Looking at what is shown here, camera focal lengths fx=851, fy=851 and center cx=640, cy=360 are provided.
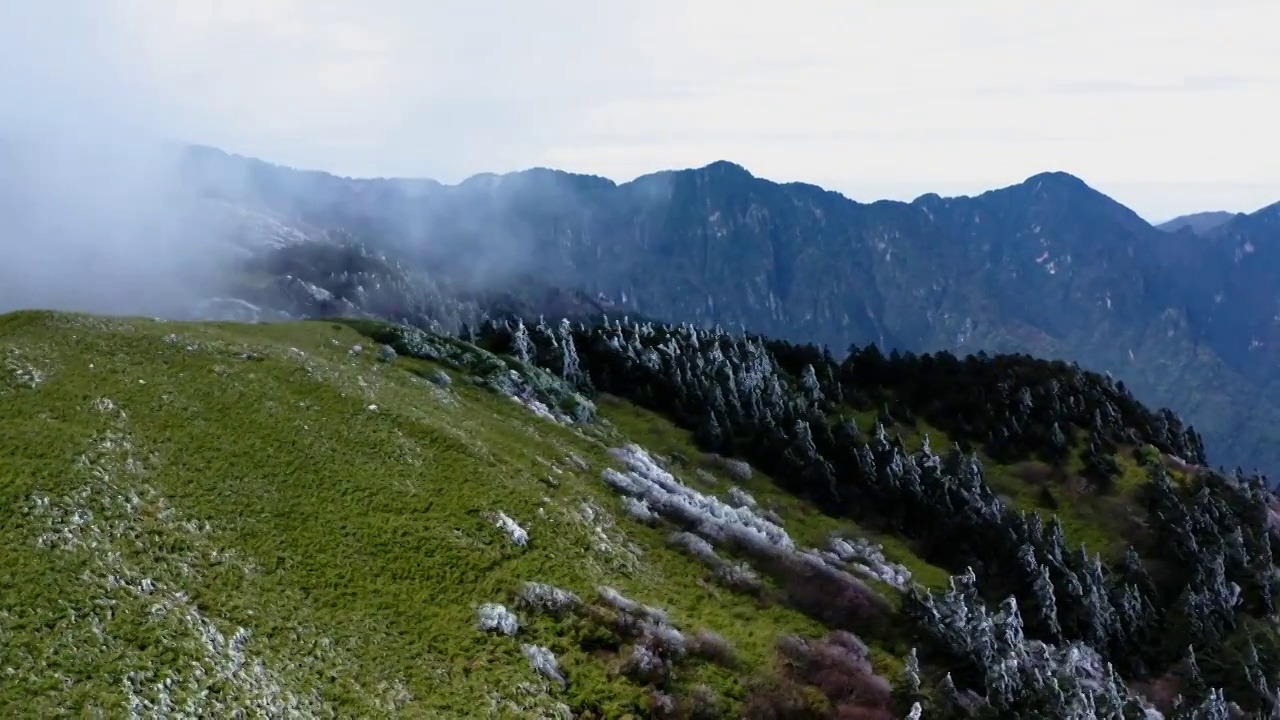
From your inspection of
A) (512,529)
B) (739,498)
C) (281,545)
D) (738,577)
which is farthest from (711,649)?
(739,498)

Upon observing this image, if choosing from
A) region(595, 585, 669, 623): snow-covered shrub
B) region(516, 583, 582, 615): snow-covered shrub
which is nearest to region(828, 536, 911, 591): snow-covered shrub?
region(595, 585, 669, 623): snow-covered shrub

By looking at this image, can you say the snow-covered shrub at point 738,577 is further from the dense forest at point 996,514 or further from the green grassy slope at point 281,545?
the dense forest at point 996,514

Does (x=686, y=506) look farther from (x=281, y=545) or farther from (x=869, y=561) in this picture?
(x=281, y=545)

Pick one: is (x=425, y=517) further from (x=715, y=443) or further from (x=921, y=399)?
(x=921, y=399)

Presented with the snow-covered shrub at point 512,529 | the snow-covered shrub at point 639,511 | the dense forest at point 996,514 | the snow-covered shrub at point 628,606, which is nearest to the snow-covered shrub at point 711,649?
the snow-covered shrub at point 628,606

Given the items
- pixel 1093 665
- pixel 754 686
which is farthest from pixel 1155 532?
pixel 754 686
